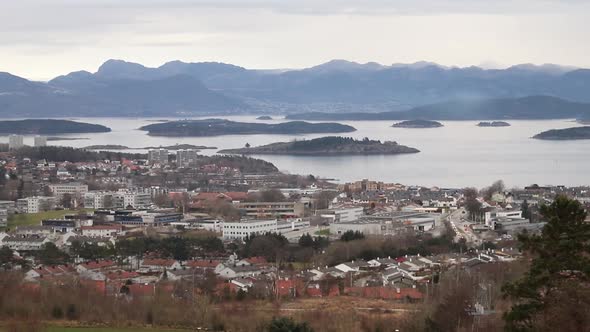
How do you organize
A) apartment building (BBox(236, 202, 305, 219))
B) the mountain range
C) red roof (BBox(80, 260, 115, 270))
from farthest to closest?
the mountain range, apartment building (BBox(236, 202, 305, 219)), red roof (BBox(80, 260, 115, 270))

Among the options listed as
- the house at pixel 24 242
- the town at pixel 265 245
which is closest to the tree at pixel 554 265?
the town at pixel 265 245

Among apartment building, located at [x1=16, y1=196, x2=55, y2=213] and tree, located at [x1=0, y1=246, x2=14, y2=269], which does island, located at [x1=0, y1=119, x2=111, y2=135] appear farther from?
tree, located at [x1=0, y1=246, x2=14, y2=269]

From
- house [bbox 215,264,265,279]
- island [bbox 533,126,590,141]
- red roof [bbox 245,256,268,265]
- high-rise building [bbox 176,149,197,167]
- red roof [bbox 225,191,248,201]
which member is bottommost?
red roof [bbox 245,256,268,265]

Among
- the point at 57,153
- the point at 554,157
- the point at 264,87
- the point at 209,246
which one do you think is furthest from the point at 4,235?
the point at 264,87

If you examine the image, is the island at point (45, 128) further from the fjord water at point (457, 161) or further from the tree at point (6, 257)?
the tree at point (6, 257)

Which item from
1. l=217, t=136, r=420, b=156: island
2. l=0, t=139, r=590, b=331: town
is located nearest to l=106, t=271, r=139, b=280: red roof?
l=0, t=139, r=590, b=331: town

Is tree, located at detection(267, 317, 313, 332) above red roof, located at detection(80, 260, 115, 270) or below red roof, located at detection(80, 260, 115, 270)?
above

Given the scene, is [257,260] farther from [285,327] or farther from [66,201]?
[66,201]
